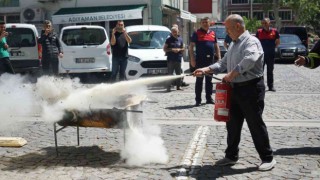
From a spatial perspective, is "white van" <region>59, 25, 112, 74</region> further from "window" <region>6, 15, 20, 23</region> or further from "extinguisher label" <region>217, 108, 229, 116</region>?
"window" <region>6, 15, 20, 23</region>

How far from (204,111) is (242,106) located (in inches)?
179

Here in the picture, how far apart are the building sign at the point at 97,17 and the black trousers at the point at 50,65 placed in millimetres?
14557

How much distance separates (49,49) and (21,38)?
4167 millimetres

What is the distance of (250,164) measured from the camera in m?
5.93

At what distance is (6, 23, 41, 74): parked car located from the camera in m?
16.5

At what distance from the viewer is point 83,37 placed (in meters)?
16.5

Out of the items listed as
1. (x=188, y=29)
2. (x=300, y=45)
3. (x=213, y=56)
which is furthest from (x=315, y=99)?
(x=188, y=29)

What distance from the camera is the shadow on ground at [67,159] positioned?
6.09 m

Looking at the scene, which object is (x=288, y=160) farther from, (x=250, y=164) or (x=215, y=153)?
(x=215, y=153)

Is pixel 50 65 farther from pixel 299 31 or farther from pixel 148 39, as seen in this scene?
pixel 299 31

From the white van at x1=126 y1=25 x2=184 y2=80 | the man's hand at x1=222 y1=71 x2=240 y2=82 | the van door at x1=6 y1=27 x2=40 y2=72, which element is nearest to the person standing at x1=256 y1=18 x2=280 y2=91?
the white van at x1=126 y1=25 x2=184 y2=80

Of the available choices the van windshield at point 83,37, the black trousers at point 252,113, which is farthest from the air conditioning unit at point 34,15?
the black trousers at point 252,113

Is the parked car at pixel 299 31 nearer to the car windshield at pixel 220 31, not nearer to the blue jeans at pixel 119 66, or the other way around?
the car windshield at pixel 220 31

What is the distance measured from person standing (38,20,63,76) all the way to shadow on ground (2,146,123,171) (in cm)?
665
